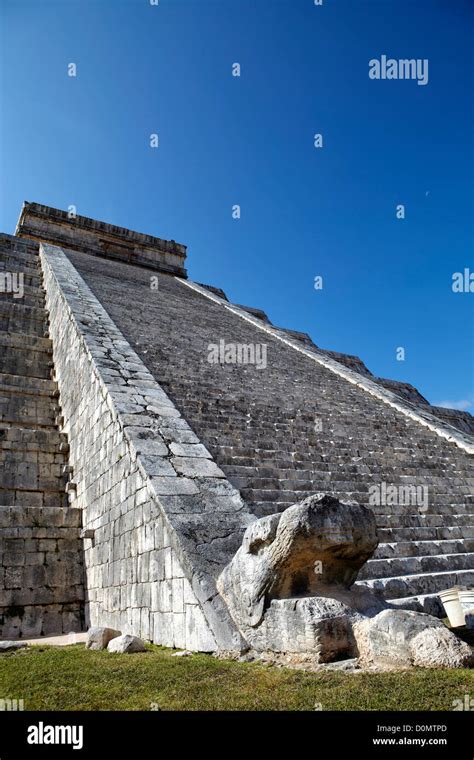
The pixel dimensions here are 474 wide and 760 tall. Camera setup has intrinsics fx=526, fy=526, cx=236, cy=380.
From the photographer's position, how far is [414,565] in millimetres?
5395

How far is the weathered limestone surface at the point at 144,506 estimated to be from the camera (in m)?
4.16

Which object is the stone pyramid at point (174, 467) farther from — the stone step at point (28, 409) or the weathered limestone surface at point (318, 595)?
the weathered limestone surface at point (318, 595)

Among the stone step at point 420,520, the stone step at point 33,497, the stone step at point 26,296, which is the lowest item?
the stone step at point 420,520

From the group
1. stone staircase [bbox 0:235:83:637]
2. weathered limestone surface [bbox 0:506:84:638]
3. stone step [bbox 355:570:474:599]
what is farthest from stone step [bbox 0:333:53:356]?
stone step [bbox 355:570:474:599]

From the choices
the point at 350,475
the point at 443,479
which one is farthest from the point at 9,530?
the point at 443,479

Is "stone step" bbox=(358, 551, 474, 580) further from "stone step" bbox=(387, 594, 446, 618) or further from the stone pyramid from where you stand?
"stone step" bbox=(387, 594, 446, 618)

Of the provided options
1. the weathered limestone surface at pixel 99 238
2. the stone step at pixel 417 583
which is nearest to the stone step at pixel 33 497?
the stone step at pixel 417 583

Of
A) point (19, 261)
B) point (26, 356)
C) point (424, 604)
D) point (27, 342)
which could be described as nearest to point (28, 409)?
point (26, 356)

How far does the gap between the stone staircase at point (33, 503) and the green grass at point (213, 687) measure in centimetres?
275

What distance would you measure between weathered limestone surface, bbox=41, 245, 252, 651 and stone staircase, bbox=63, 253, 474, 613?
80 cm

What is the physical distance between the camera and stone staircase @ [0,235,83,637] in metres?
6.37

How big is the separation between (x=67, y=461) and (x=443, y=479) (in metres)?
5.92
